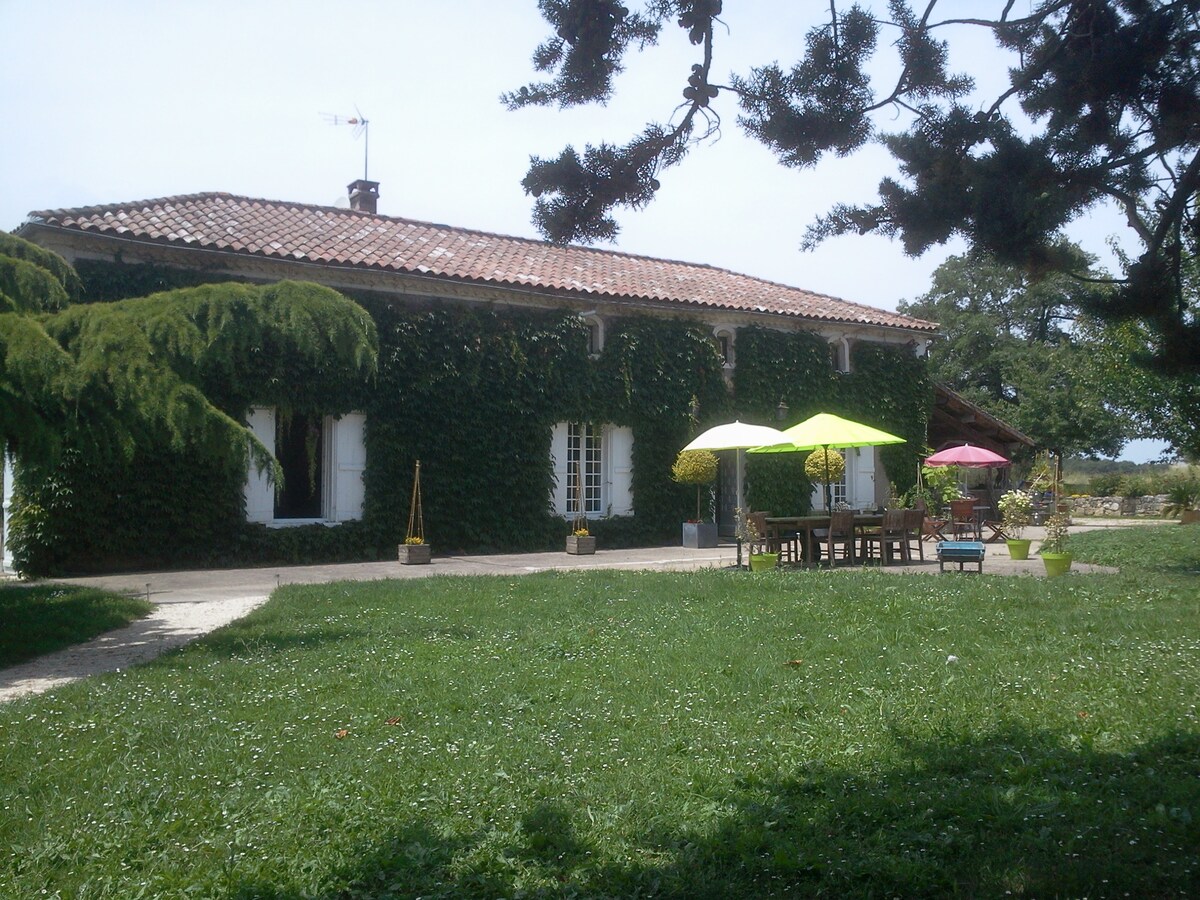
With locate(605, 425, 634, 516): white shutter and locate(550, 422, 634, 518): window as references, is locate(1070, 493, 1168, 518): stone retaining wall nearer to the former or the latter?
locate(605, 425, 634, 516): white shutter

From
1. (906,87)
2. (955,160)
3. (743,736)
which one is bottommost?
(743,736)

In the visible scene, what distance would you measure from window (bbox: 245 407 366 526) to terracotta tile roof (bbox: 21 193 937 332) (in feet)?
8.77

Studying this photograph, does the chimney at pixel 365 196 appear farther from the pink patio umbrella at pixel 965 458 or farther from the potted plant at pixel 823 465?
the pink patio umbrella at pixel 965 458

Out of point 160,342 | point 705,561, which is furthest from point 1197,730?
point 705,561

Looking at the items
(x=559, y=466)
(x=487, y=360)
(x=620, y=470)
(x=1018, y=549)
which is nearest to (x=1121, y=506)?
(x=1018, y=549)

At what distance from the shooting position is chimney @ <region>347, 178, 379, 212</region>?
2178 centimetres

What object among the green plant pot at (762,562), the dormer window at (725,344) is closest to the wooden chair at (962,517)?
the dormer window at (725,344)

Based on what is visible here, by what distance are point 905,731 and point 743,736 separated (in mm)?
874

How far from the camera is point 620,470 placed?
768 inches

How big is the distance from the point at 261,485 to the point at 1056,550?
38.2ft

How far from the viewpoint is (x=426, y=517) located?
17094 mm

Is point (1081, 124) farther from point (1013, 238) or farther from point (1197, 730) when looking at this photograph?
point (1197, 730)

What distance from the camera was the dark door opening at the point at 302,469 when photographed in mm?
16453

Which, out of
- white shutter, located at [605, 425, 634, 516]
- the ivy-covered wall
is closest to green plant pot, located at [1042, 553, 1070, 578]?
the ivy-covered wall
